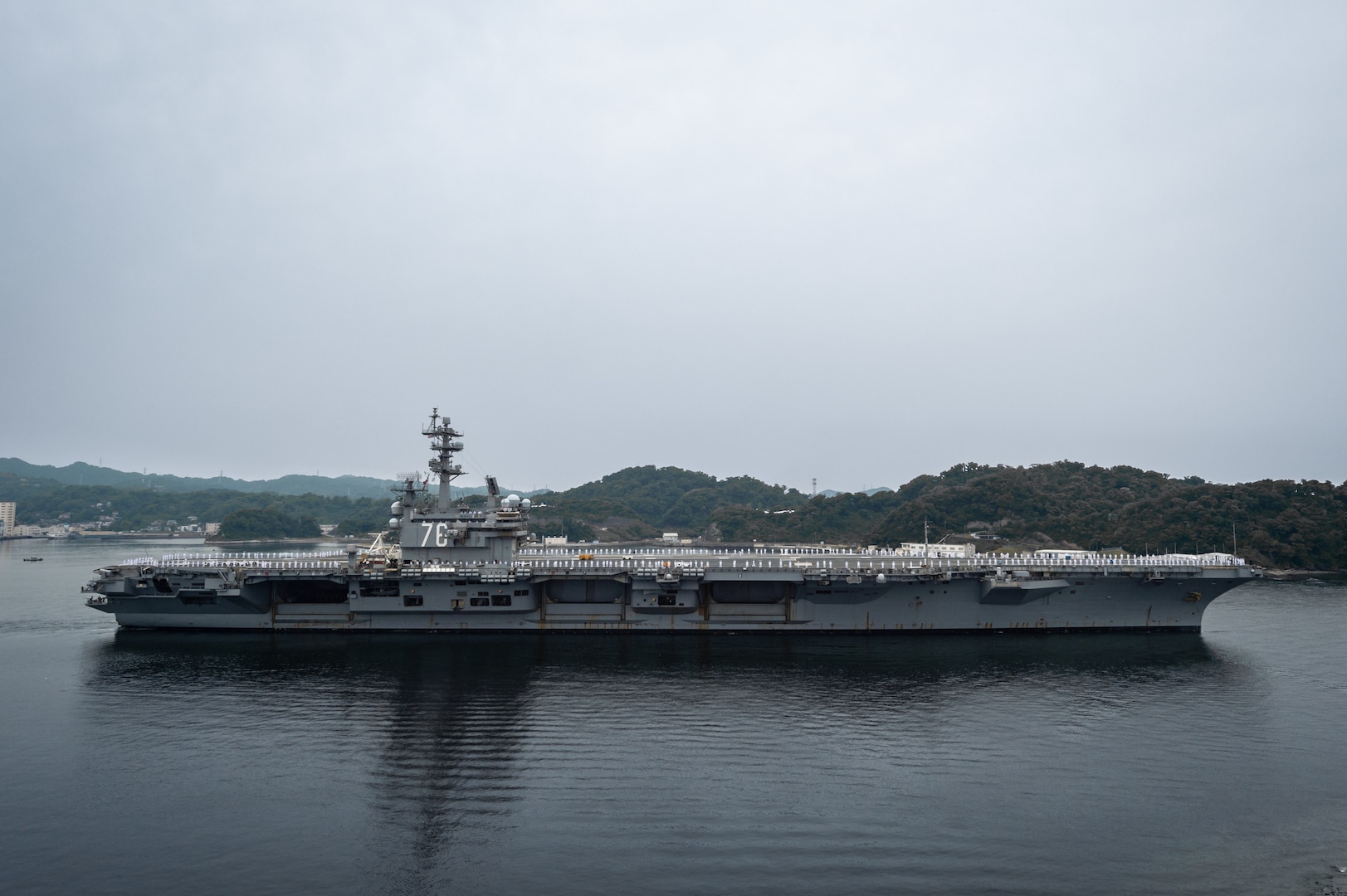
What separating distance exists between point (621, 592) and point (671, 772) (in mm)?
14492

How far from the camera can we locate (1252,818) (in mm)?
13852

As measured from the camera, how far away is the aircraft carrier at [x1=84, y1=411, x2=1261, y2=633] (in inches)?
1146

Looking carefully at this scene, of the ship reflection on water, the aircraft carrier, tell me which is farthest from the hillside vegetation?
the ship reflection on water

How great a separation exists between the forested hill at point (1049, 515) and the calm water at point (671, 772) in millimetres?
24112

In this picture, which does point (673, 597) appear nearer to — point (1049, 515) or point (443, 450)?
point (443, 450)

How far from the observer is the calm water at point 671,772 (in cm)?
1211

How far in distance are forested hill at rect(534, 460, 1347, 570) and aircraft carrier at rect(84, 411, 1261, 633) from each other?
1541 centimetres

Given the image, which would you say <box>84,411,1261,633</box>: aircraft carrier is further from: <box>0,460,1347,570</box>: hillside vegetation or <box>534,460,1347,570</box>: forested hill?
<box>534,460,1347,570</box>: forested hill

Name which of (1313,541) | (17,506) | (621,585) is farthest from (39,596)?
(17,506)

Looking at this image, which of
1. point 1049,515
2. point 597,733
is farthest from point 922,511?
point 597,733

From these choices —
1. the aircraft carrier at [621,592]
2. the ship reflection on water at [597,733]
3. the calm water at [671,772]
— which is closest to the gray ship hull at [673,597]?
the aircraft carrier at [621,592]

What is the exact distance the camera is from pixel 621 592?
30.1 meters

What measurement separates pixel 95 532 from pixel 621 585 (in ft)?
467

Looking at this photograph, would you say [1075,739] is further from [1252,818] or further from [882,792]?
[882,792]
